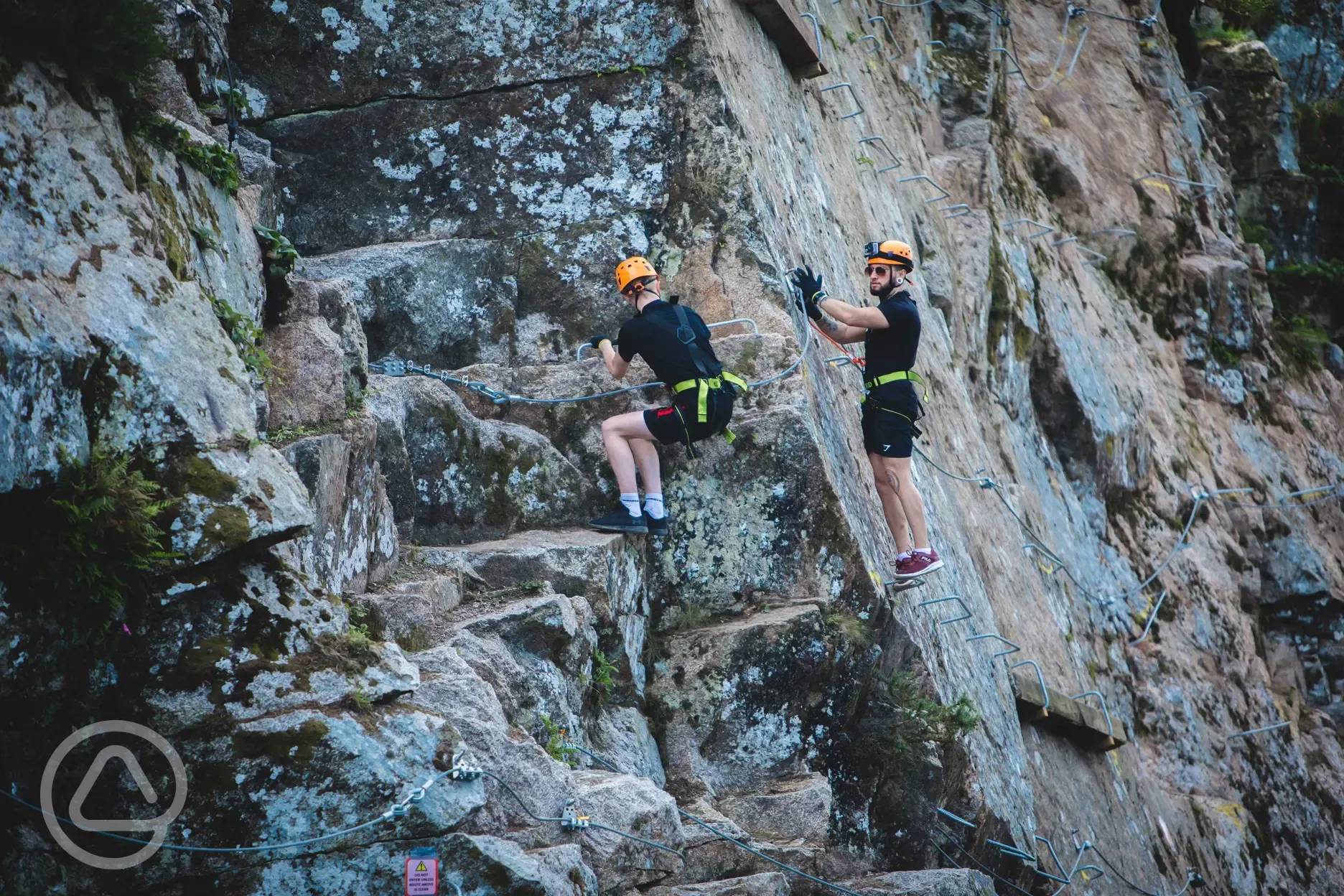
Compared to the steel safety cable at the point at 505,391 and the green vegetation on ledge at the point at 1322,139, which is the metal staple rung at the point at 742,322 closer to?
the steel safety cable at the point at 505,391

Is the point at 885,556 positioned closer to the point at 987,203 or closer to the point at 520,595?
the point at 520,595

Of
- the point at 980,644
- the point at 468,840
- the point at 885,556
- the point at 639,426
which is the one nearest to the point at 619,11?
the point at 639,426

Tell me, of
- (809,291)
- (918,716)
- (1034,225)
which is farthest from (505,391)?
(1034,225)

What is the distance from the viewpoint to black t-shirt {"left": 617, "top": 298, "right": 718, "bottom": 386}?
8133mm

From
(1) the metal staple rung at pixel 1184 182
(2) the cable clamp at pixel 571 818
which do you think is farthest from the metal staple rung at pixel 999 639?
(1) the metal staple rung at pixel 1184 182

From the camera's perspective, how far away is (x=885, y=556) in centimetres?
916

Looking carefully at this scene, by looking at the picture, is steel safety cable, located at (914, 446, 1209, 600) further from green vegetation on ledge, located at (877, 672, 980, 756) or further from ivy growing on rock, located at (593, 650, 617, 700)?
ivy growing on rock, located at (593, 650, 617, 700)

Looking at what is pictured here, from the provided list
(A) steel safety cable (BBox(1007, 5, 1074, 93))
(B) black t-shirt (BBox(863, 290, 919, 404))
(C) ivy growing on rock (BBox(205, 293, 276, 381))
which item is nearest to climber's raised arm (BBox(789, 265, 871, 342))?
(B) black t-shirt (BBox(863, 290, 919, 404))

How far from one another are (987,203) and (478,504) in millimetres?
8215

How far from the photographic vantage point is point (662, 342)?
8.19m

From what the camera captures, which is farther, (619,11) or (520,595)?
(619,11)

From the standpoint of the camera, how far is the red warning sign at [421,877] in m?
4.84

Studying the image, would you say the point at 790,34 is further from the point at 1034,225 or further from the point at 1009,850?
the point at 1009,850

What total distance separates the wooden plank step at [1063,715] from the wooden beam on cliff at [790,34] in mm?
5623
